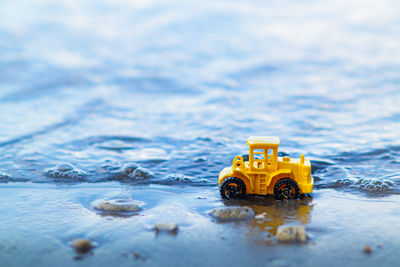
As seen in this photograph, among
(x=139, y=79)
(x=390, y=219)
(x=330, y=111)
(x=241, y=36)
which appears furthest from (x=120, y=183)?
(x=241, y=36)

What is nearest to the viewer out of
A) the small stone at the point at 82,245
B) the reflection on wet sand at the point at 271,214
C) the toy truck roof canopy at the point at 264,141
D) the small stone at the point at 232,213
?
the small stone at the point at 82,245

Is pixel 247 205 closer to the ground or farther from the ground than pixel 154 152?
closer to the ground

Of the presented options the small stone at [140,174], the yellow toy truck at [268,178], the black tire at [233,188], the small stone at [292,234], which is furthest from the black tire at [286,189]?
the small stone at [140,174]

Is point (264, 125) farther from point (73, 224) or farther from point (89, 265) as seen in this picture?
point (89, 265)

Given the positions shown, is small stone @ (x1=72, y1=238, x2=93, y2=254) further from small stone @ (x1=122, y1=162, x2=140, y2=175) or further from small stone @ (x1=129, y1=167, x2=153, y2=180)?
small stone @ (x1=122, y1=162, x2=140, y2=175)

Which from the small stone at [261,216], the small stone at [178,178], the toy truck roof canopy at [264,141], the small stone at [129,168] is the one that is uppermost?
the toy truck roof canopy at [264,141]

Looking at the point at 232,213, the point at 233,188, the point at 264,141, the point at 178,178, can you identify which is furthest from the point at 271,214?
the point at 178,178

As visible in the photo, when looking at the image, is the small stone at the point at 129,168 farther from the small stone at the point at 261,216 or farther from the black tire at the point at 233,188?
the small stone at the point at 261,216
